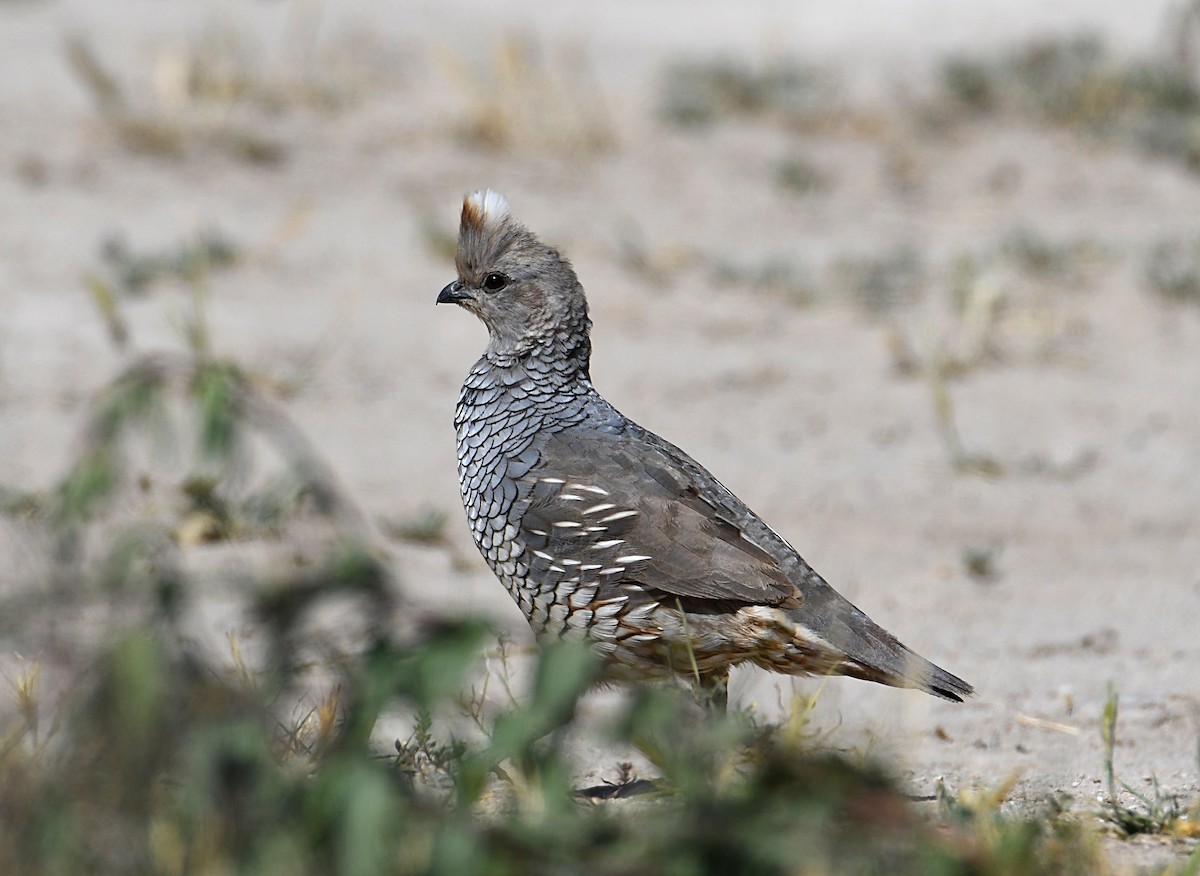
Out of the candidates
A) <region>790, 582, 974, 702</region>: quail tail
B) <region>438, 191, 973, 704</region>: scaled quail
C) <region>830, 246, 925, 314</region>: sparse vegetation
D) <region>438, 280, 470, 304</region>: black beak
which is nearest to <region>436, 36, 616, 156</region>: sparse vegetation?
<region>830, 246, 925, 314</region>: sparse vegetation

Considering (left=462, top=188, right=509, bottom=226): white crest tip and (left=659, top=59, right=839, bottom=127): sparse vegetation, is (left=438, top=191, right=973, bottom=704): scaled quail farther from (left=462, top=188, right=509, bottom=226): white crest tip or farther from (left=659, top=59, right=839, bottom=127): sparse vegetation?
(left=659, top=59, right=839, bottom=127): sparse vegetation

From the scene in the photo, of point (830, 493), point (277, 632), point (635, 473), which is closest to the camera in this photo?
point (277, 632)

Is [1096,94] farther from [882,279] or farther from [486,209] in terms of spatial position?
[486,209]

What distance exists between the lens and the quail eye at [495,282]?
172 inches

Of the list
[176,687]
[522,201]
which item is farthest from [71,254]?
[176,687]

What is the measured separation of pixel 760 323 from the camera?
8148 mm

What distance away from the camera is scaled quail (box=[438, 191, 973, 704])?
374 centimetres

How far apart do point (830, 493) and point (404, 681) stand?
4.34 m

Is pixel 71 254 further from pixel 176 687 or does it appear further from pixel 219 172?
pixel 176 687

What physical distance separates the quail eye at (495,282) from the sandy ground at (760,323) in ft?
3.29

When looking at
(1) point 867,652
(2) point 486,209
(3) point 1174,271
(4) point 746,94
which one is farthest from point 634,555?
(4) point 746,94

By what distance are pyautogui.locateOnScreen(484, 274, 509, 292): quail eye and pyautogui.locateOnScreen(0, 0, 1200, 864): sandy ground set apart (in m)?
1.00

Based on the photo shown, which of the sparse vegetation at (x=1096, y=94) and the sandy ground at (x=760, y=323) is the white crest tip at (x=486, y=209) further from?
the sparse vegetation at (x=1096, y=94)

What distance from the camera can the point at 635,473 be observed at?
13.0 ft
